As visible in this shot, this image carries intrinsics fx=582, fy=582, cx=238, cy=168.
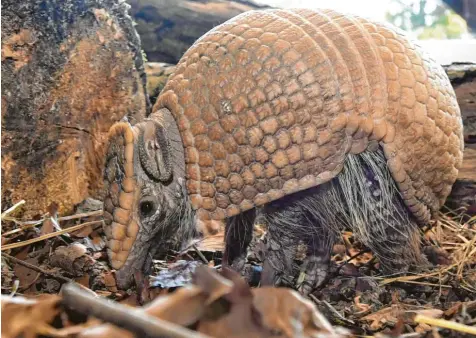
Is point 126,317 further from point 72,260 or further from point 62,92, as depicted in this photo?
point 62,92

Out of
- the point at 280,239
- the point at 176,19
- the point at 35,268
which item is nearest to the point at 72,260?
the point at 35,268

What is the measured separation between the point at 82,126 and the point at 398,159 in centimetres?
209

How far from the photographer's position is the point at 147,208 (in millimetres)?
2713

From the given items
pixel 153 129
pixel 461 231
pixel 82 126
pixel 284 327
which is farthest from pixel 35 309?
pixel 461 231

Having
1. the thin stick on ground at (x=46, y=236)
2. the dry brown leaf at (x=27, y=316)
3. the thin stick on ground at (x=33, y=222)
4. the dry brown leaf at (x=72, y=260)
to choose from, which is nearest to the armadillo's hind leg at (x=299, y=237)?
the dry brown leaf at (x=72, y=260)

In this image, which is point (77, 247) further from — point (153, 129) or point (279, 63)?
point (279, 63)

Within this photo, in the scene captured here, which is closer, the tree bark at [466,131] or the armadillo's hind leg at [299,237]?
the armadillo's hind leg at [299,237]

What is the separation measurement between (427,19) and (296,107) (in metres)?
3.98

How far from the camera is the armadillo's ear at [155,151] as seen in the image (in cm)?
264

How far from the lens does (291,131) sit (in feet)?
8.59

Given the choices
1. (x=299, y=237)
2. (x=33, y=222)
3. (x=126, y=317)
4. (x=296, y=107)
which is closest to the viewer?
(x=126, y=317)

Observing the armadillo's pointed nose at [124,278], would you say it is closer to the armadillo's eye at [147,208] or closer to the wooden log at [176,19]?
the armadillo's eye at [147,208]

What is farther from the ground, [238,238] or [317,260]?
[238,238]

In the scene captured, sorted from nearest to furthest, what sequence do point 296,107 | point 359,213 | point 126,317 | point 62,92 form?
point 126,317 → point 296,107 → point 359,213 → point 62,92
